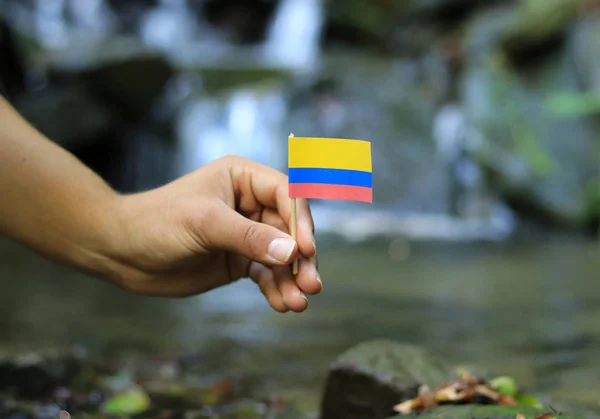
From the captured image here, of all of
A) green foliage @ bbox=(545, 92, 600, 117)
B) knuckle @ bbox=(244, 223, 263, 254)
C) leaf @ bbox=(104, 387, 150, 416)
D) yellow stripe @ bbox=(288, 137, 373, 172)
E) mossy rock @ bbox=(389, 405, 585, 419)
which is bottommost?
mossy rock @ bbox=(389, 405, 585, 419)

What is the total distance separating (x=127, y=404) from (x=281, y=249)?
1.39 meters

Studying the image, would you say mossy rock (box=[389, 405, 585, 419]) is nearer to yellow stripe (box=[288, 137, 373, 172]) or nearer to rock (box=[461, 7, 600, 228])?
yellow stripe (box=[288, 137, 373, 172])

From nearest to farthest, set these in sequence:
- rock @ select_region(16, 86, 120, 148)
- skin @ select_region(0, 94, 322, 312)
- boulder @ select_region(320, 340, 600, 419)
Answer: skin @ select_region(0, 94, 322, 312)
boulder @ select_region(320, 340, 600, 419)
rock @ select_region(16, 86, 120, 148)

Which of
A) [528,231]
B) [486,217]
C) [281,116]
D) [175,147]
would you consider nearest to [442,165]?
[486,217]

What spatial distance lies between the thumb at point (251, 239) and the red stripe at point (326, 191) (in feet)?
0.36

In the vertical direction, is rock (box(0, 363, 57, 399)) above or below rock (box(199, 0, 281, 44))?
below

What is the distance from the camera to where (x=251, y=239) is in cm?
146

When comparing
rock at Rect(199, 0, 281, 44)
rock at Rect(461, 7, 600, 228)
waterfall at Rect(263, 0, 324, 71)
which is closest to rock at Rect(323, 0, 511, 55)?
waterfall at Rect(263, 0, 324, 71)

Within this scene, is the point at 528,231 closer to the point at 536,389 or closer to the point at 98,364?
the point at 536,389

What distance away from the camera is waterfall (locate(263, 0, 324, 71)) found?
1540 centimetres

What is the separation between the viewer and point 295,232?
150 centimetres

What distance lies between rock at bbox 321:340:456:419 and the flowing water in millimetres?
333

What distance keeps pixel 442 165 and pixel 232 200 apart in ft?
28.3

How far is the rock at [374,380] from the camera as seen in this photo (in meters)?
2.10
